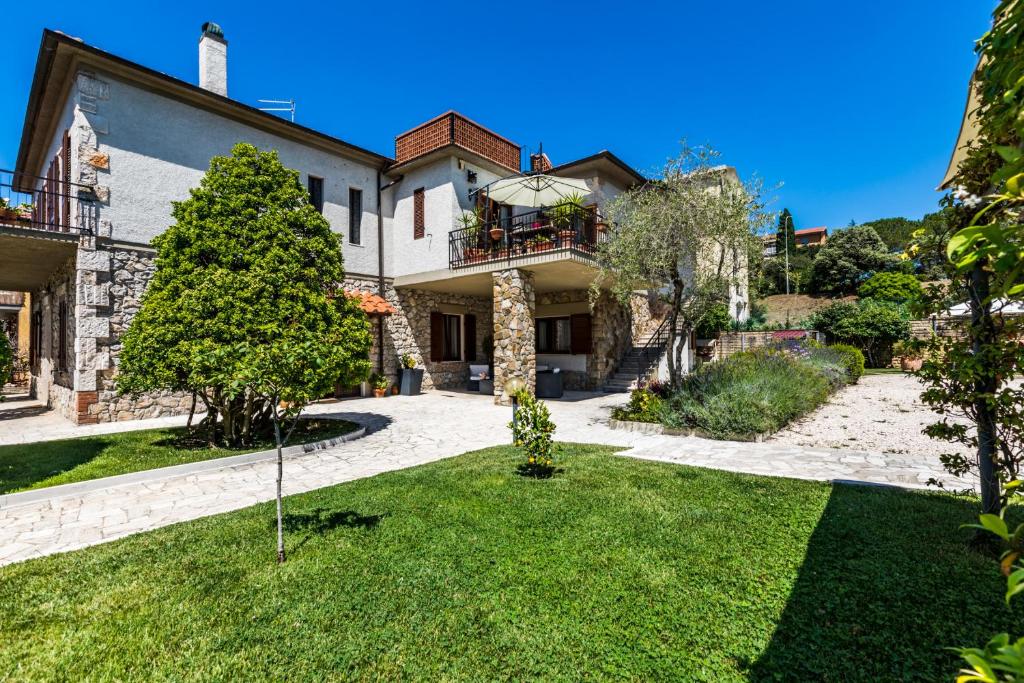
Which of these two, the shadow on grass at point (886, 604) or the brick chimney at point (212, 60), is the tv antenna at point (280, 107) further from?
the shadow on grass at point (886, 604)

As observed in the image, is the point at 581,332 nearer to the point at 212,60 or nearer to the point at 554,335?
the point at 554,335

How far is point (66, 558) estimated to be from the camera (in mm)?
3596

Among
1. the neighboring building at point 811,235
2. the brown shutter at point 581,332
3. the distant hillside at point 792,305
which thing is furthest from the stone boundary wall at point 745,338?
the neighboring building at point 811,235

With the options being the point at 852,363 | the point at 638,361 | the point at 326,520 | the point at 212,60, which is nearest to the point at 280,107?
the point at 212,60

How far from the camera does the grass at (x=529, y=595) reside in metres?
2.37

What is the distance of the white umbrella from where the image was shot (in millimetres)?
11297

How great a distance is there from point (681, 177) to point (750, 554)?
23.9 feet

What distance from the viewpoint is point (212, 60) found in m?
11.4

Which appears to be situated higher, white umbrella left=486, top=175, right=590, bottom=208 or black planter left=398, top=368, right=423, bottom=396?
white umbrella left=486, top=175, right=590, bottom=208

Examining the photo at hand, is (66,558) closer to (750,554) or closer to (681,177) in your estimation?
(750,554)

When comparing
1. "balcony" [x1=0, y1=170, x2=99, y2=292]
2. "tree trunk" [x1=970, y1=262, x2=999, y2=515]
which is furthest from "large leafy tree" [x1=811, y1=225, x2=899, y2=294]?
"balcony" [x1=0, y1=170, x2=99, y2=292]

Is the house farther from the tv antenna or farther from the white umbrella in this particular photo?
the tv antenna

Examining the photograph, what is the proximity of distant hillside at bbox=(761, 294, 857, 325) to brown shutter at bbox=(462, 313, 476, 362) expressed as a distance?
2312cm

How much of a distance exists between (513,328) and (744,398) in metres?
5.79
